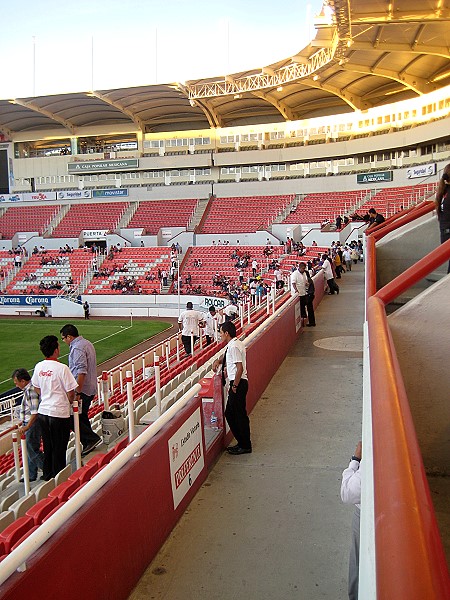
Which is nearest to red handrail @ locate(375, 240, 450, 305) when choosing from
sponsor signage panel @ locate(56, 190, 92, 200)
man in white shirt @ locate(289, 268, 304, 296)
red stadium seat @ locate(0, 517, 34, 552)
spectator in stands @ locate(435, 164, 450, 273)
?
spectator in stands @ locate(435, 164, 450, 273)

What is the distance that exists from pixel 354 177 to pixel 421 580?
158 feet

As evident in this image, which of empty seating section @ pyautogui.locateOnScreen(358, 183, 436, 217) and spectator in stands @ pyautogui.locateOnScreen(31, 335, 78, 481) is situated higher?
empty seating section @ pyautogui.locateOnScreen(358, 183, 436, 217)

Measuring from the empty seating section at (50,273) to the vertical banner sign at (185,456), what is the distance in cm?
3415

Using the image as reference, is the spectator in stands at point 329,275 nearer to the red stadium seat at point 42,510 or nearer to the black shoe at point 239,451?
the black shoe at point 239,451

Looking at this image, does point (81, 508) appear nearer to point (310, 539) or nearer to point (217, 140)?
point (310, 539)

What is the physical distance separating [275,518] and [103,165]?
182 ft

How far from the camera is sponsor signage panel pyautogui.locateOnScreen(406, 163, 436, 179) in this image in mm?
41031

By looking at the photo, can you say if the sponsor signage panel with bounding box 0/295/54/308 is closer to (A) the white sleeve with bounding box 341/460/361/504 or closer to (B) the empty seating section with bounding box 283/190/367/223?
(B) the empty seating section with bounding box 283/190/367/223

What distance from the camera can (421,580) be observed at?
1074mm

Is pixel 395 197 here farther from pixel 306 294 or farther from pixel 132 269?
pixel 306 294

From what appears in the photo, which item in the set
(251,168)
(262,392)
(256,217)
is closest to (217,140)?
(251,168)

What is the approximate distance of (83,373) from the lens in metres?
6.56

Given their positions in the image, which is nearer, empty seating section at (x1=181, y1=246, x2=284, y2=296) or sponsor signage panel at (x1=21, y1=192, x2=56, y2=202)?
empty seating section at (x1=181, y1=246, x2=284, y2=296)

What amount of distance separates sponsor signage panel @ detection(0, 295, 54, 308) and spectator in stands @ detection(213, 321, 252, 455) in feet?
105
